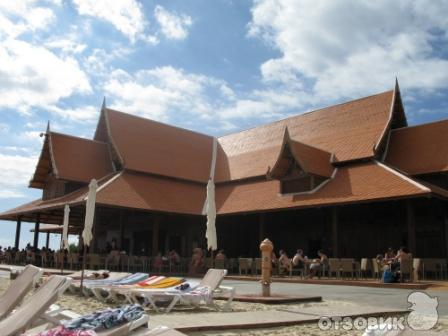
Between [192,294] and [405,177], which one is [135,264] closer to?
[405,177]

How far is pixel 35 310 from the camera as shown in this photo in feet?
14.8

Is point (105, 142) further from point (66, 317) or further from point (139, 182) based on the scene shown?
point (66, 317)

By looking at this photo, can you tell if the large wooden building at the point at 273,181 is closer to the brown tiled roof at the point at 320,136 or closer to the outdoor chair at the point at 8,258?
the brown tiled roof at the point at 320,136

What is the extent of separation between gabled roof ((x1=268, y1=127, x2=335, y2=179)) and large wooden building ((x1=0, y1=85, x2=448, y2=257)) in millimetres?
58

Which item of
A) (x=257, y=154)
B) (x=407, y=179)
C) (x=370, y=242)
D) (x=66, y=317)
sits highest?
(x=257, y=154)

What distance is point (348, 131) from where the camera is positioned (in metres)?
23.5

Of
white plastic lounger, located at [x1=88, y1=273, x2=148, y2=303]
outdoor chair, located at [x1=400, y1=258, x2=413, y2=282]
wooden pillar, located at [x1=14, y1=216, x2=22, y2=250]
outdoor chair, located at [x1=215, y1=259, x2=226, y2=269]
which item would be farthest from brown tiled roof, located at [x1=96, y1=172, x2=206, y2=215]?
outdoor chair, located at [x1=400, y1=258, x2=413, y2=282]

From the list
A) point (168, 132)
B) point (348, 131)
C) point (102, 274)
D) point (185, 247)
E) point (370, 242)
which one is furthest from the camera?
point (168, 132)

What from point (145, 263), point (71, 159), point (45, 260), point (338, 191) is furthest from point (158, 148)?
point (338, 191)

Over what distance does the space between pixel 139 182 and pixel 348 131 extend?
33.5 ft

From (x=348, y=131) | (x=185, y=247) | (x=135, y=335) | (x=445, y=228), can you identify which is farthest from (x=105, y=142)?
(x=135, y=335)

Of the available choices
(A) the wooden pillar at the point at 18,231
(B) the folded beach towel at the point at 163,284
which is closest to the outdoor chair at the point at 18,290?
(B) the folded beach towel at the point at 163,284

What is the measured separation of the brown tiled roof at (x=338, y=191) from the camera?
17.5 m

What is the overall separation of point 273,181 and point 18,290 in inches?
727
